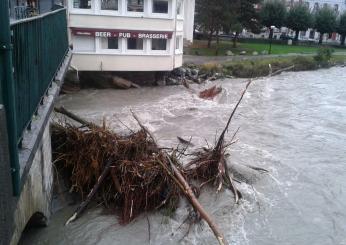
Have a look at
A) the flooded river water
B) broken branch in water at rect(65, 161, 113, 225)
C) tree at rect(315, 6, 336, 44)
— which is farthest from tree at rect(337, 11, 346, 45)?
broken branch in water at rect(65, 161, 113, 225)

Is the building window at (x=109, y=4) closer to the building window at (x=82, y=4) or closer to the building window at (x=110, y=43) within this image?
the building window at (x=82, y=4)

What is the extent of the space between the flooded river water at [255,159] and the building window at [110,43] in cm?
315

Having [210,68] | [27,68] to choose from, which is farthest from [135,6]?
[27,68]

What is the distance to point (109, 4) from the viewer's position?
2688 cm

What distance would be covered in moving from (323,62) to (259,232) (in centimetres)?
3746

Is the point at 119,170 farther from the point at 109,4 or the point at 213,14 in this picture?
the point at 213,14

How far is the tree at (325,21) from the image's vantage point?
59594 mm

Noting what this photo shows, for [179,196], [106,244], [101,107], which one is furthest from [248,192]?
[101,107]

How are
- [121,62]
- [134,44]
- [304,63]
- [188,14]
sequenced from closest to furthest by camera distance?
[121,62] < [134,44] < [188,14] < [304,63]

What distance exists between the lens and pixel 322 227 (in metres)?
10.7

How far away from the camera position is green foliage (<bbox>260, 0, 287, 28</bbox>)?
2183 inches

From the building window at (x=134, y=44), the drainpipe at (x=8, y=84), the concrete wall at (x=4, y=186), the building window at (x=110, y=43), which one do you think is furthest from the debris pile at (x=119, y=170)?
the building window at (x=134, y=44)

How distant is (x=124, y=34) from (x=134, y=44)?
116 centimetres

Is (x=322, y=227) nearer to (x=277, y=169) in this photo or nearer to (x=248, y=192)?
(x=248, y=192)
